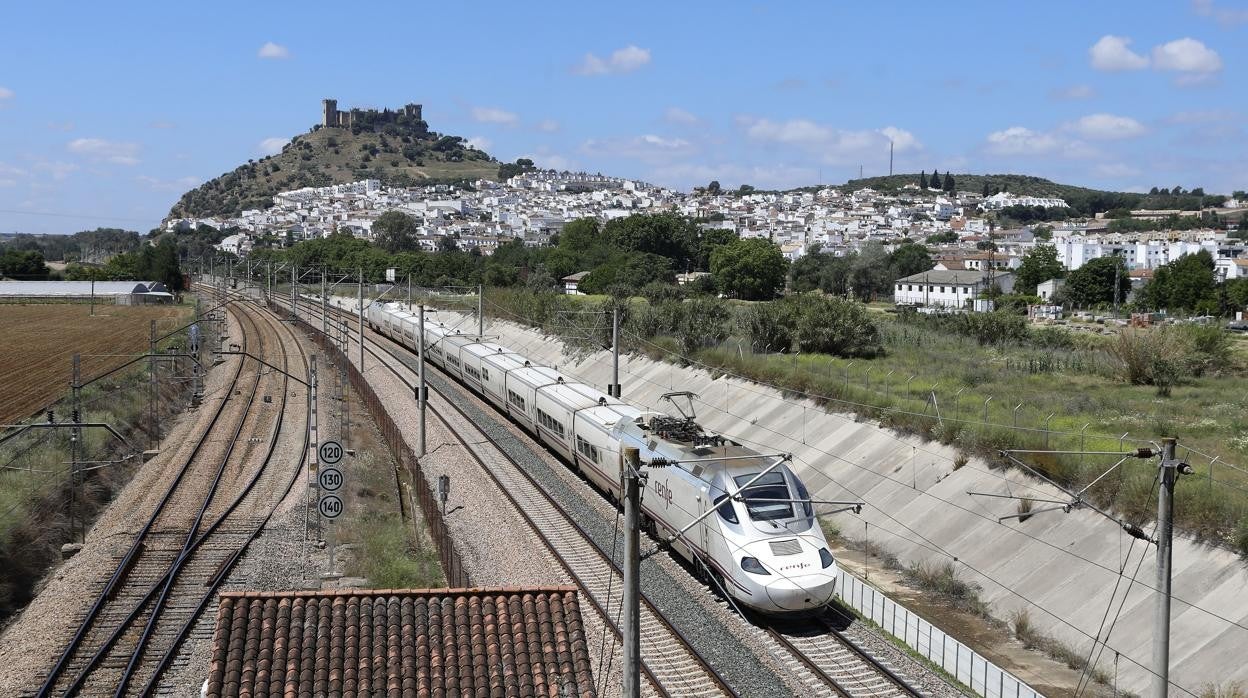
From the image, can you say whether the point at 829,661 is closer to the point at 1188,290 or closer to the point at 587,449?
the point at 587,449

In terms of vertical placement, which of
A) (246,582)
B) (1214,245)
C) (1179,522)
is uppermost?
(1214,245)

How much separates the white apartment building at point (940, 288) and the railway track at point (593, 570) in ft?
256

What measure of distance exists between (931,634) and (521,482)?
15.1 meters

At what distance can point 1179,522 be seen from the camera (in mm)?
19922

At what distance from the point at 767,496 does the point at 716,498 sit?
0.98 metres

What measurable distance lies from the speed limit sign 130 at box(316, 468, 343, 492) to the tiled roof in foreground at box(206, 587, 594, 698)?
7815mm

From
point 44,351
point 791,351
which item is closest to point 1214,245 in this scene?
point 791,351

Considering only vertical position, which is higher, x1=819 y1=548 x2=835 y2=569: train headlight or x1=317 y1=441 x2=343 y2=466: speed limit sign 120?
x1=317 y1=441 x2=343 y2=466: speed limit sign 120

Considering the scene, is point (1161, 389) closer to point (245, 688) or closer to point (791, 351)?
point (791, 351)

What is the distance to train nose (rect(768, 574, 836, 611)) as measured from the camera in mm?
18203

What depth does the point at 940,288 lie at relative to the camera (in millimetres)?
110312

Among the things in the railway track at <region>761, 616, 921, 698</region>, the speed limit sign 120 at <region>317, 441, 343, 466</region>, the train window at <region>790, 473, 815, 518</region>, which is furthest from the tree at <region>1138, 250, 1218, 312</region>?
the speed limit sign 120 at <region>317, 441, 343, 466</region>

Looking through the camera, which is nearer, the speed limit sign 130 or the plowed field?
the speed limit sign 130

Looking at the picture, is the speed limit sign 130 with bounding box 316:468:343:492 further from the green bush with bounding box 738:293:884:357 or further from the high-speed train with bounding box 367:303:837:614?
the green bush with bounding box 738:293:884:357
